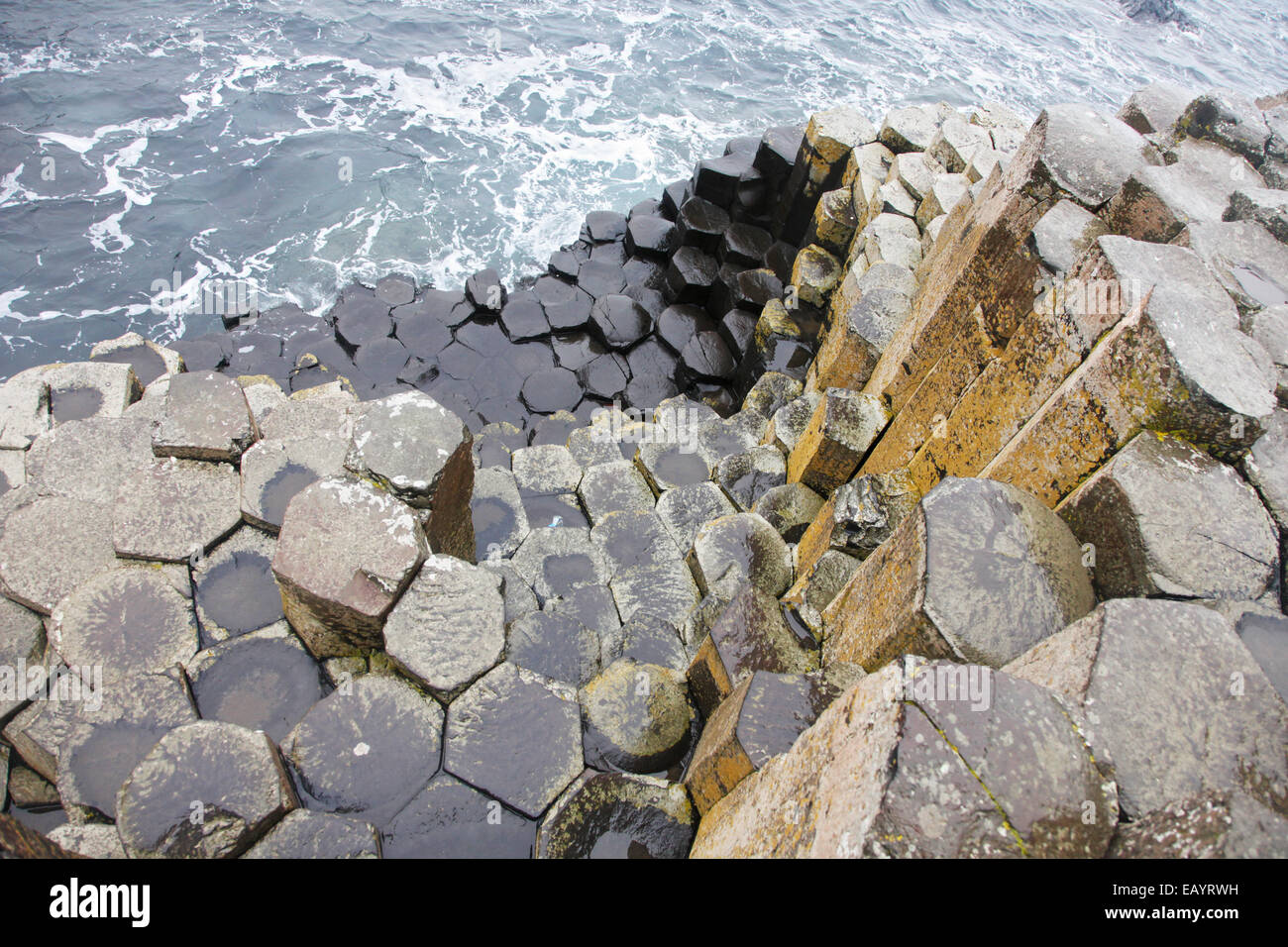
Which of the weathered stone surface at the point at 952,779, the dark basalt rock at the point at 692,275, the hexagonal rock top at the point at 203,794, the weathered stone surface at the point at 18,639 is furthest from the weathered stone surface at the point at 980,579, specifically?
the dark basalt rock at the point at 692,275

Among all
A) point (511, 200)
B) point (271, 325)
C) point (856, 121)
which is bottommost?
point (271, 325)

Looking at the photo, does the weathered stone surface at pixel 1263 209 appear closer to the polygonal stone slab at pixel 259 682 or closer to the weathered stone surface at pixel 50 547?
the polygonal stone slab at pixel 259 682

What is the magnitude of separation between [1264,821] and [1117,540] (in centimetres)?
110

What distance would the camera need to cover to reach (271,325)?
25.2ft

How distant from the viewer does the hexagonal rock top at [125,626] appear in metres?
3.07

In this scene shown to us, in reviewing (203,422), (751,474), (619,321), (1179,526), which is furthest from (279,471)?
(619,321)

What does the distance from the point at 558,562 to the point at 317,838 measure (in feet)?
7.44

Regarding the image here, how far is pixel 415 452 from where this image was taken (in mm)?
3447

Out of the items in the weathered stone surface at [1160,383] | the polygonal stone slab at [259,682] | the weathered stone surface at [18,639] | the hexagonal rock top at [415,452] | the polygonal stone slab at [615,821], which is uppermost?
the weathered stone surface at [1160,383]

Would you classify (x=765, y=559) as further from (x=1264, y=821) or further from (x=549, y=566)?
(x=1264, y=821)

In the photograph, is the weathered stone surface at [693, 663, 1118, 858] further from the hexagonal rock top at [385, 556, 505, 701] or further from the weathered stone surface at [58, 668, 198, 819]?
the weathered stone surface at [58, 668, 198, 819]

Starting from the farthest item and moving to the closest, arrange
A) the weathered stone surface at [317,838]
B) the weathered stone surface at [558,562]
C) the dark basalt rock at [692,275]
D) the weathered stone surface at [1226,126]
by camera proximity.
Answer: the dark basalt rock at [692,275] < the weathered stone surface at [1226,126] < the weathered stone surface at [558,562] < the weathered stone surface at [317,838]

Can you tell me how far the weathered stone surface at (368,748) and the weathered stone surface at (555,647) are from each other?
558 millimetres
